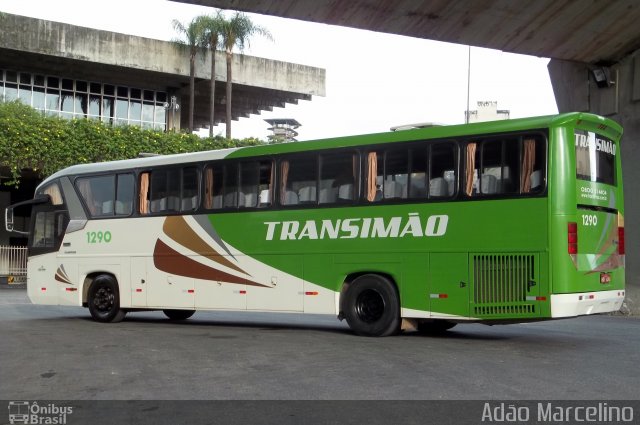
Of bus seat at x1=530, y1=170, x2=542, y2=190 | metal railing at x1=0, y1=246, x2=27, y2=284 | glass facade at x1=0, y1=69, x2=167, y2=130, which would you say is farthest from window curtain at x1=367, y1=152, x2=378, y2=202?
glass facade at x1=0, y1=69, x2=167, y2=130

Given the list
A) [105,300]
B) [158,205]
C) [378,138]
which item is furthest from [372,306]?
[105,300]

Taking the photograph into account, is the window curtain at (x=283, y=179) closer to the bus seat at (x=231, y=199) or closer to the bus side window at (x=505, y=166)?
the bus seat at (x=231, y=199)

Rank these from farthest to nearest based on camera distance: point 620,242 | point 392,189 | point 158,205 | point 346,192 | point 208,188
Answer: point 158,205 → point 208,188 → point 346,192 → point 392,189 → point 620,242

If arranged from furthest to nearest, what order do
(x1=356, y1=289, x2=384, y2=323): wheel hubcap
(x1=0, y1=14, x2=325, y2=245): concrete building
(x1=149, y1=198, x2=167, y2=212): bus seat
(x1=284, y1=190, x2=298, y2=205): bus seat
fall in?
(x1=0, y1=14, x2=325, y2=245): concrete building → (x1=149, y1=198, x2=167, y2=212): bus seat → (x1=284, y1=190, x2=298, y2=205): bus seat → (x1=356, y1=289, x2=384, y2=323): wheel hubcap

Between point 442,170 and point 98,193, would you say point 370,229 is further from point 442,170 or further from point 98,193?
point 98,193

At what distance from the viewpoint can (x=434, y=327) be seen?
14125mm

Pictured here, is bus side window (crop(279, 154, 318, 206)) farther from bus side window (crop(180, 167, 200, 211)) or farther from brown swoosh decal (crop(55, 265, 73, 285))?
brown swoosh decal (crop(55, 265, 73, 285))

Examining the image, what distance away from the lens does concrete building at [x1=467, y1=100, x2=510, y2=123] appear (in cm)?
8899

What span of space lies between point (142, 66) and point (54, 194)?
2403 centimetres

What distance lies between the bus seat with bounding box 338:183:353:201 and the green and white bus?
37 millimetres
